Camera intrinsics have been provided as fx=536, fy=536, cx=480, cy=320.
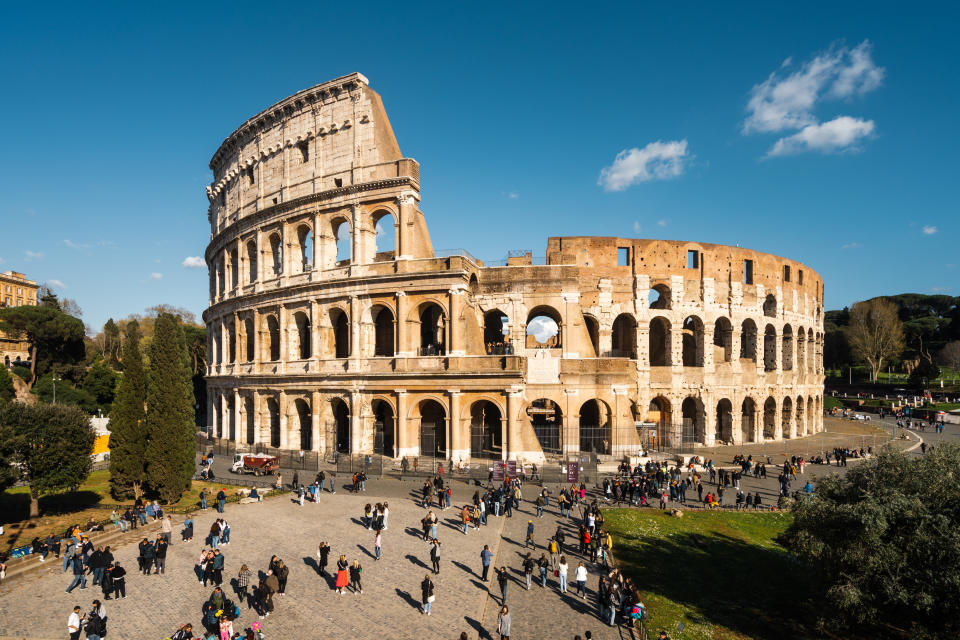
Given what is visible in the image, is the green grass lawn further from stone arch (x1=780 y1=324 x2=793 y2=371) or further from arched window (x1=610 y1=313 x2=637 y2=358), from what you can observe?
stone arch (x1=780 y1=324 x2=793 y2=371)

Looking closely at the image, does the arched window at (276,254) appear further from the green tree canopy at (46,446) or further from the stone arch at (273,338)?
the green tree canopy at (46,446)

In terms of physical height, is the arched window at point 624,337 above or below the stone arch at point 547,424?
above

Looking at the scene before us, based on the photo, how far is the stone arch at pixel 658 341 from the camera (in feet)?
129

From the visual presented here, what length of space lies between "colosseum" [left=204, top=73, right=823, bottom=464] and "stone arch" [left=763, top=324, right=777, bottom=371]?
1.72ft

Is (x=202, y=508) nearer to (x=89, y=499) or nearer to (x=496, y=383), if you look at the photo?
(x=89, y=499)

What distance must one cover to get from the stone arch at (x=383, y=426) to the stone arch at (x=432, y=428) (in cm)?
174

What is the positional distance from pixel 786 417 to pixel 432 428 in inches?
1242

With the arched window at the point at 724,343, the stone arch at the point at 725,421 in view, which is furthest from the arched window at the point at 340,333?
the stone arch at the point at 725,421

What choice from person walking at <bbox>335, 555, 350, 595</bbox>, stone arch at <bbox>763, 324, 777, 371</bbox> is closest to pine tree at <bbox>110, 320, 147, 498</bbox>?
person walking at <bbox>335, 555, 350, 595</bbox>

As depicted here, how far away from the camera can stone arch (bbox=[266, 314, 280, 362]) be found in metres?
36.8

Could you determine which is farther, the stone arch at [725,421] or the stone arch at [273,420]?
the stone arch at [725,421]

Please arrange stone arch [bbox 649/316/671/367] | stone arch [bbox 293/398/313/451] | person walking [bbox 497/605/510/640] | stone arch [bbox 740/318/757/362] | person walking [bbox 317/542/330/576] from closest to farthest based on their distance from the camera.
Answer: person walking [bbox 497/605/510/640] → person walking [bbox 317/542/330/576] → stone arch [bbox 293/398/313/451] → stone arch [bbox 649/316/671/367] → stone arch [bbox 740/318/757/362]

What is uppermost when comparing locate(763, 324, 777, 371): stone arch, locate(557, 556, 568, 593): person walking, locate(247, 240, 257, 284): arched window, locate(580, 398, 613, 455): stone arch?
locate(247, 240, 257, 284): arched window

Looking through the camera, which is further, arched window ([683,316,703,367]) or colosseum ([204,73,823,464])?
arched window ([683,316,703,367])
